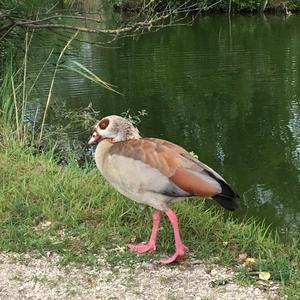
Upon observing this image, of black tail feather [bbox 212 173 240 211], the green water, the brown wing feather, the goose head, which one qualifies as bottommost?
the green water

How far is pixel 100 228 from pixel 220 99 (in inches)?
487

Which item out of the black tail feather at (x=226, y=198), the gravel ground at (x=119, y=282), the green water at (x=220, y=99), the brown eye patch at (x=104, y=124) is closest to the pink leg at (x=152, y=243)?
the gravel ground at (x=119, y=282)

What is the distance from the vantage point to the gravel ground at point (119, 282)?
444 centimetres

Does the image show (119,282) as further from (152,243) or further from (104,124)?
(104,124)

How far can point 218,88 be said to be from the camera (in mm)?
18734

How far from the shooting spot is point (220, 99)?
17.5 m

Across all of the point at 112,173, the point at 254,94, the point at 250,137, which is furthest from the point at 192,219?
the point at 254,94

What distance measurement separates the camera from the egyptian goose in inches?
187

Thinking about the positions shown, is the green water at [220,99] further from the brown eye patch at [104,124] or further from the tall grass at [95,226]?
the brown eye patch at [104,124]

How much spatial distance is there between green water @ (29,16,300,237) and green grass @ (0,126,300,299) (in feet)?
8.81

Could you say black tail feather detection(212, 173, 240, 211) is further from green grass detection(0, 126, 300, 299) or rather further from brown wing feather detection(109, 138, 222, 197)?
green grass detection(0, 126, 300, 299)

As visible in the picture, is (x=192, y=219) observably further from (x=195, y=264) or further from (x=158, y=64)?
(x=158, y=64)

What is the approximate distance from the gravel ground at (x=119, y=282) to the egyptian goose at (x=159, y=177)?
228mm

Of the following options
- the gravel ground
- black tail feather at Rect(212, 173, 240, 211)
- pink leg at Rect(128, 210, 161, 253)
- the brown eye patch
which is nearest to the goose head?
the brown eye patch
